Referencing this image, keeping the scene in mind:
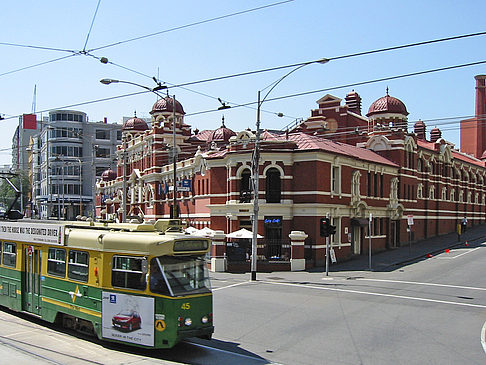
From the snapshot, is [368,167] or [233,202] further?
[368,167]

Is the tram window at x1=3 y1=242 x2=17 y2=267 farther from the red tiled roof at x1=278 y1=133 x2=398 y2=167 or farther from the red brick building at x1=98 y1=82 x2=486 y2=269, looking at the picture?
the red tiled roof at x1=278 y1=133 x2=398 y2=167

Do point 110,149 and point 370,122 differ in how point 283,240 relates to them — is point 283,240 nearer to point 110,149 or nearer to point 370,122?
point 370,122

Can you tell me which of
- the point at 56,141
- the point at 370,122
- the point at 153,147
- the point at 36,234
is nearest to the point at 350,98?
the point at 370,122

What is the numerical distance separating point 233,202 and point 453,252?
60.1 feet

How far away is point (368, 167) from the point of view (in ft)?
131

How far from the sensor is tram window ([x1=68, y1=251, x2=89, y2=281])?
13.2 meters

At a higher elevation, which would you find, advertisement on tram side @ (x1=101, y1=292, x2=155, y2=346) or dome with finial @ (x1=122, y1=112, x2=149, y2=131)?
dome with finial @ (x1=122, y1=112, x2=149, y2=131)

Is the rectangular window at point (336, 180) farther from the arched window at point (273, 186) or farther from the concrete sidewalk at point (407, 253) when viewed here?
the concrete sidewalk at point (407, 253)

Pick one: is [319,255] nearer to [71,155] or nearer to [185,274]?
[185,274]

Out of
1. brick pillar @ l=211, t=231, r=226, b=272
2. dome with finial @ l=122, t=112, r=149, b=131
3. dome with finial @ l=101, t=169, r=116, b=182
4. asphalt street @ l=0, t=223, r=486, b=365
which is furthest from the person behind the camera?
dome with finial @ l=101, t=169, r=116, b=182

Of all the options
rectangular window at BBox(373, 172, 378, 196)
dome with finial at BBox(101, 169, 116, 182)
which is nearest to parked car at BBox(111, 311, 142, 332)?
rectangular window at BBox(373, 172, 378, 196)

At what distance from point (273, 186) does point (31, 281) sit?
2118cm

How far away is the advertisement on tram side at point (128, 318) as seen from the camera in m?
11.7

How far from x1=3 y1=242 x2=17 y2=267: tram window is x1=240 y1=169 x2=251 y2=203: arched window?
64.8ft
